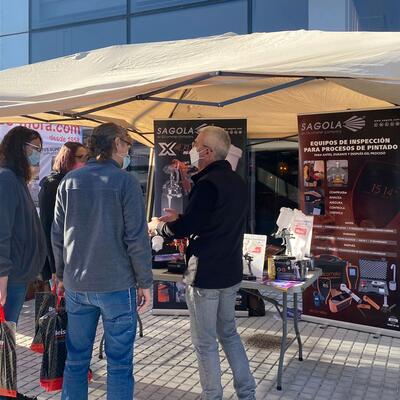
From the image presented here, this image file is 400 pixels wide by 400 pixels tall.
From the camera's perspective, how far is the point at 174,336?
4488 mm

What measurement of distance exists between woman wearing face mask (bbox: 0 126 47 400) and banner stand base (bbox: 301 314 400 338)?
9.92 ft

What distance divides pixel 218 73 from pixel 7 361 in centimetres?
191

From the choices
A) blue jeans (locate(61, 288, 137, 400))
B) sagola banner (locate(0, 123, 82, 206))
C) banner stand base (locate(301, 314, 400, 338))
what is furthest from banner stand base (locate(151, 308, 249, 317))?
sagola banner (locate(0, 123, 82, 206))

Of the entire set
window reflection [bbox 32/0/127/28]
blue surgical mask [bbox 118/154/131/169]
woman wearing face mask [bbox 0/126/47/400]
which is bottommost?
woman wearing face mask [bbox 0/126/47/400]

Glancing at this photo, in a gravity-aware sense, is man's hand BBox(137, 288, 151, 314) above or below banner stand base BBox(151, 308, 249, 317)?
above

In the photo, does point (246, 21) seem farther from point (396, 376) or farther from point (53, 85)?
point (396, 376)

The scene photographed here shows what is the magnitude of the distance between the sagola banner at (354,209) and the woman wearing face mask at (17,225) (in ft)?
9.23

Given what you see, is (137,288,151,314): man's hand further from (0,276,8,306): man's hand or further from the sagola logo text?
the sagola logo text

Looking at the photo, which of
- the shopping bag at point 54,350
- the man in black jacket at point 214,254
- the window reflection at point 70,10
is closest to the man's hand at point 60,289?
the shopping bag at point 54,350

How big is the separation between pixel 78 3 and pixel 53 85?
617cm

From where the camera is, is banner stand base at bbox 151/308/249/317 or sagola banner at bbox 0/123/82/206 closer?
banner stand base at bbox 151/308/249/317

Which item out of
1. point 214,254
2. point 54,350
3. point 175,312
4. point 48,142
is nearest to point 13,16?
point 48,142

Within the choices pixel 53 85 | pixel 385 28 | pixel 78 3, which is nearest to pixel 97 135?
pixel 53 85

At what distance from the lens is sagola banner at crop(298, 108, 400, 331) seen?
4.35 m
